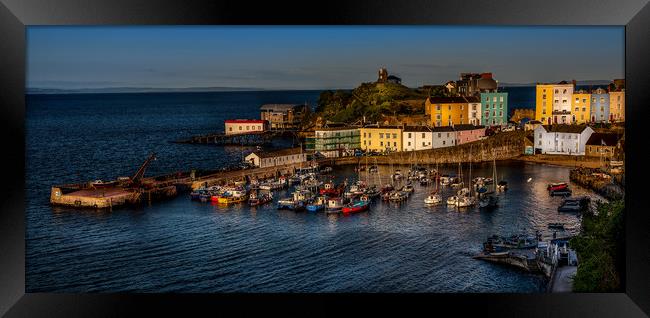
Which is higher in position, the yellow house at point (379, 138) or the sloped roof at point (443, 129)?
the sloped roof at point (443, 129)

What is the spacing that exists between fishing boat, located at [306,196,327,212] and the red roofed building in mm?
1579

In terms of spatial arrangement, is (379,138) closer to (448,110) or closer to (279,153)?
(448,110)

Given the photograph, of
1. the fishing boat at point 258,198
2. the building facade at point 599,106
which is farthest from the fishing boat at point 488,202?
the fishing boat at point 258,198

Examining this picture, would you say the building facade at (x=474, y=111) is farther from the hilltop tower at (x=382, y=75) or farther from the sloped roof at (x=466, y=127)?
the hilltop tower at (x=382, y=75)

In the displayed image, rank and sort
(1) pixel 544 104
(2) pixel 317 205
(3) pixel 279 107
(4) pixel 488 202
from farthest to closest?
(3) pixel 279 107
(1) pixel 544 104
(2) pixel 317 205
(4) pixel 488 202

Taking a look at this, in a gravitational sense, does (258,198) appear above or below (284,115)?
below

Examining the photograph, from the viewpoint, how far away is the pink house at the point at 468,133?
1193 cm

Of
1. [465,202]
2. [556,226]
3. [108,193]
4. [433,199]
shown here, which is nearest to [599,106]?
[465,202]

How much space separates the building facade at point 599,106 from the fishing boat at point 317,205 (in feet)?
12.2

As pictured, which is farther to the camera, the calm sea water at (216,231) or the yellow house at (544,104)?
the yellow house at (544,104)

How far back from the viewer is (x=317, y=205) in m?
10.2

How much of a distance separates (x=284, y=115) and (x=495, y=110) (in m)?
3.32

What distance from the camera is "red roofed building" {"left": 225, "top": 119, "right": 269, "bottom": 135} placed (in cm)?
1090
